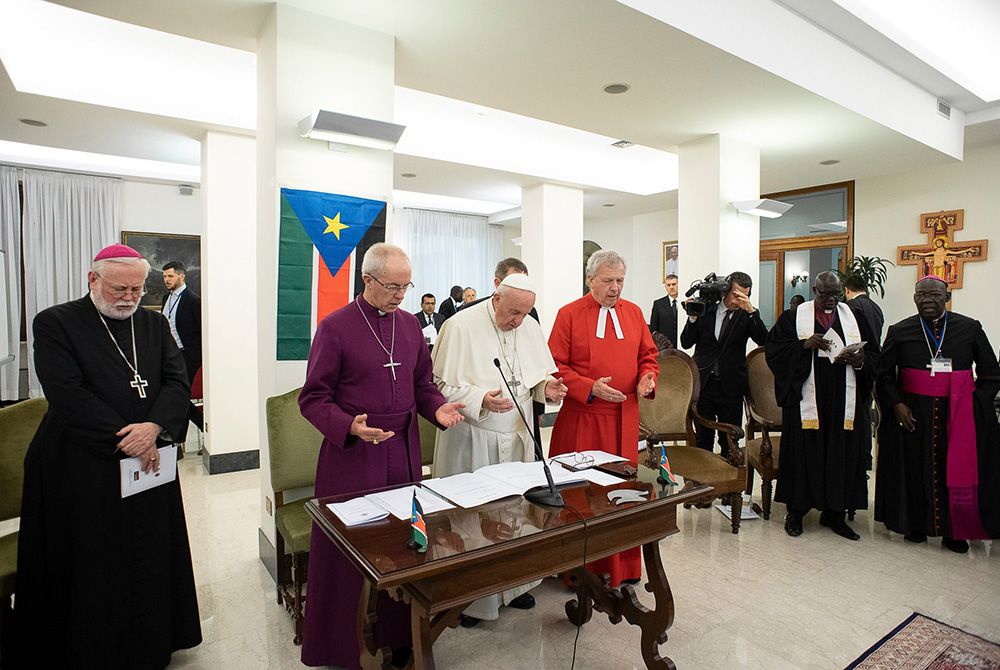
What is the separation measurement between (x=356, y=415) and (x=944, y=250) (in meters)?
7.06

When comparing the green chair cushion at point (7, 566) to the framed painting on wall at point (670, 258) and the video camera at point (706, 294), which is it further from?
the framed painting on wall at point (670, 258)

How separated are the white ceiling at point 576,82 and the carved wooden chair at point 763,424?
199 centimetres

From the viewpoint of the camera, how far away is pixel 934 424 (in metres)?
3.72

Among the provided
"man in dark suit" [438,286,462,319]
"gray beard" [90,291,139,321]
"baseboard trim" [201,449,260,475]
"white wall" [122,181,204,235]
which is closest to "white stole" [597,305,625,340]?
"gray beard" [90,291,139,321]

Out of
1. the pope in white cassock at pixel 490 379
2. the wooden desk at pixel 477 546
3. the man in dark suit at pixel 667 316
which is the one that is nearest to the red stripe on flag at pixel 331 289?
the pope in white cassock at pixel 490 379

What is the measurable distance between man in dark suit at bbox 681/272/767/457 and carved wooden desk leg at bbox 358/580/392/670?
306cm

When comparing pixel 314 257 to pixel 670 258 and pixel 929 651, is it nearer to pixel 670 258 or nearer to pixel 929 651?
pixel 929 651

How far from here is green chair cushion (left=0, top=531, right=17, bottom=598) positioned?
7.30 ft

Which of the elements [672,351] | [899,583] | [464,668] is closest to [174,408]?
[464,668]

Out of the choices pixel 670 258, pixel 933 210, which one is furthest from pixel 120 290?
pixel 670 258

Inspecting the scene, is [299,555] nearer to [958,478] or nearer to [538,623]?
[538,623]

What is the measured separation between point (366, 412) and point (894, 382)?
343cm

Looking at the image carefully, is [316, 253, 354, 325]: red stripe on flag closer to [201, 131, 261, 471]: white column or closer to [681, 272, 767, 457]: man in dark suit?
[201, 131, 261, 471]: white column

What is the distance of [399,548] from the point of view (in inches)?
65.2
